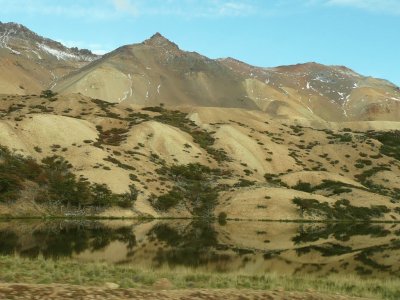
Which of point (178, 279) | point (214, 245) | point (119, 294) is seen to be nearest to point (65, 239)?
point (214, 245)

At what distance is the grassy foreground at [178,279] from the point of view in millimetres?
23797

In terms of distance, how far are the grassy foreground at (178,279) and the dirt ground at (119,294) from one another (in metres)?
3.48

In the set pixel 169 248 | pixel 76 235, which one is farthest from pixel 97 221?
pixel 169 248

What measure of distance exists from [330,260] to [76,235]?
1074 inches

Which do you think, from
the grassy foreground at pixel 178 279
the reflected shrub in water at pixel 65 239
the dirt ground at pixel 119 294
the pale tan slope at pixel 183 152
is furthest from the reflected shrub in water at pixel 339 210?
the dirt ground at pixel 119 294

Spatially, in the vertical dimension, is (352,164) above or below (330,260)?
above

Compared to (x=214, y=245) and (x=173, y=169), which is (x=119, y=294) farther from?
(x=173, y=169)

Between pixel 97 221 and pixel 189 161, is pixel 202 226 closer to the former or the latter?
pixel 97 221

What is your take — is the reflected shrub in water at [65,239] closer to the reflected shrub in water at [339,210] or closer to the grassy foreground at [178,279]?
the grassy foreground at [178,279]

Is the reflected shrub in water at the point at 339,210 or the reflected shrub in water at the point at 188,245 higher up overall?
the reflected shrub in water at the point at 339,210

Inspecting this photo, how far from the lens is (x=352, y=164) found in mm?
132375

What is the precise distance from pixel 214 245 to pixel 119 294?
33.5 meters

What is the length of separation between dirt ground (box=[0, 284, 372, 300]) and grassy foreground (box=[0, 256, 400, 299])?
11.4 feet

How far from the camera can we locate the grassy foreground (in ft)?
78.1
